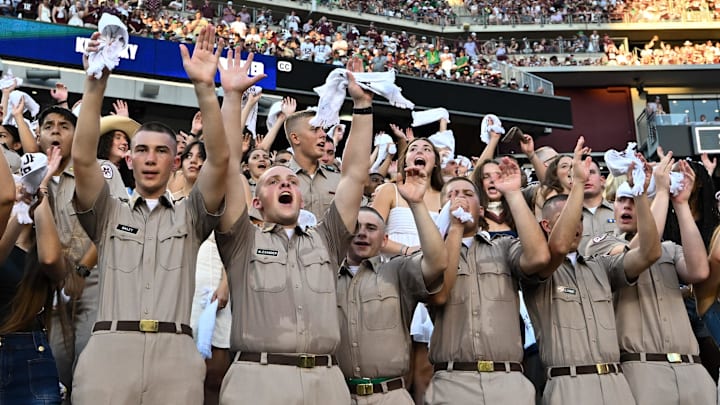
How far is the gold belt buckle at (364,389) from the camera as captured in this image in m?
3.66

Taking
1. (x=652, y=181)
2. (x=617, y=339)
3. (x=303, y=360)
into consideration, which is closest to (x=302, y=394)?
(x=303, y=360)

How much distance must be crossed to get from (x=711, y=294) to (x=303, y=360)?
2696 mm

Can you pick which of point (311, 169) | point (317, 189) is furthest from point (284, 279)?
point (311, 169)

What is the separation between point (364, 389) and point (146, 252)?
4.25ft

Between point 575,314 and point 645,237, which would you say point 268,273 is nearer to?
point 575,314

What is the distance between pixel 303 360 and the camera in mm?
3252

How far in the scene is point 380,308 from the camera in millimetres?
3869

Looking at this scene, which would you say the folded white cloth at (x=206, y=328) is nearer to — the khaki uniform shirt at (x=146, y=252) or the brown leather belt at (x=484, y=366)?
the khaki uniform shirt at (x=146, y=252)

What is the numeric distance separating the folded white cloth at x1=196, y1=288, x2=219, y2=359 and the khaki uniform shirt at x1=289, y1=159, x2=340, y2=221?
1.14 m

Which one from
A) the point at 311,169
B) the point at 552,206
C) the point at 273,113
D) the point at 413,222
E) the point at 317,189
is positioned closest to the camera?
the point at 552,206

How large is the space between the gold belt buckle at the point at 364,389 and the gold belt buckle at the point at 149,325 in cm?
112

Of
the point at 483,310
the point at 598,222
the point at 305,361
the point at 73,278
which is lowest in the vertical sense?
the point at 305,361

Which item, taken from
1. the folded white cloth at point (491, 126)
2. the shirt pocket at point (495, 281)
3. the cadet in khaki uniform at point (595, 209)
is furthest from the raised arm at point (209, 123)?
the folded white cloth at point (491, 126)

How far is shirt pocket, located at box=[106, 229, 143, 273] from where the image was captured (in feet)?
10.5
